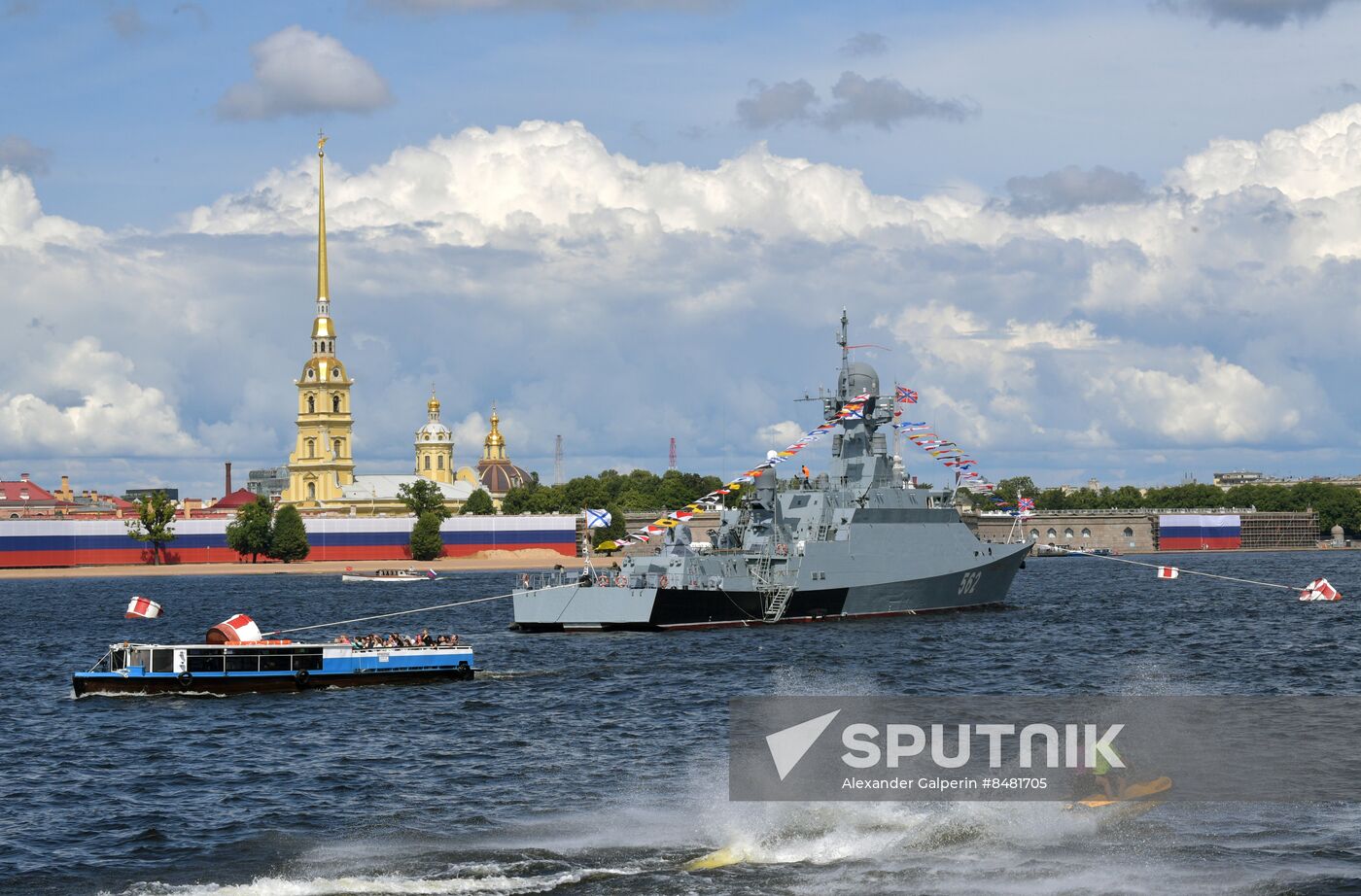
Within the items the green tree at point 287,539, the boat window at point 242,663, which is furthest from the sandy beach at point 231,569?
the boat window at point 242,663

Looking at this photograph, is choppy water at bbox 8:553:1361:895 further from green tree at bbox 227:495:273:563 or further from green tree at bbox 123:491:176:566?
green tree at bbox 227:495:273:563

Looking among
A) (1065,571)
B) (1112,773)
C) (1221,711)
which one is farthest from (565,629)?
(1065,571)

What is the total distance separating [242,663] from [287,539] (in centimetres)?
14424

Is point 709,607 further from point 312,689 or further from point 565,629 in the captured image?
point 312,689

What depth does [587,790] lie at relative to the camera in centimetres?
3556

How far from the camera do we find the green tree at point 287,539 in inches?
7702

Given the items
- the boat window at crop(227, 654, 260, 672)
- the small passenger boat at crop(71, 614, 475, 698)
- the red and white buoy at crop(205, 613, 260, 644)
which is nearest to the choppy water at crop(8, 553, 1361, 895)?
the small passenger boat at crop(71, 614, 475, 698)

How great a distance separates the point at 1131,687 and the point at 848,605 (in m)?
30.3

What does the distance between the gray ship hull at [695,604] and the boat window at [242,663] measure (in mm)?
24065

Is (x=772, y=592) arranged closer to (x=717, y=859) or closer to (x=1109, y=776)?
(x=1109, y=776)

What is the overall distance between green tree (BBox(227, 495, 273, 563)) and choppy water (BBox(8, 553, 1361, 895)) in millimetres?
119250

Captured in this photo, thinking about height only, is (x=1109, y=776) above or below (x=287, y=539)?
below

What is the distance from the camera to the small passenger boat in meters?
54.6

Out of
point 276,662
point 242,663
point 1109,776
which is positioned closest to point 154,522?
point 242,663
